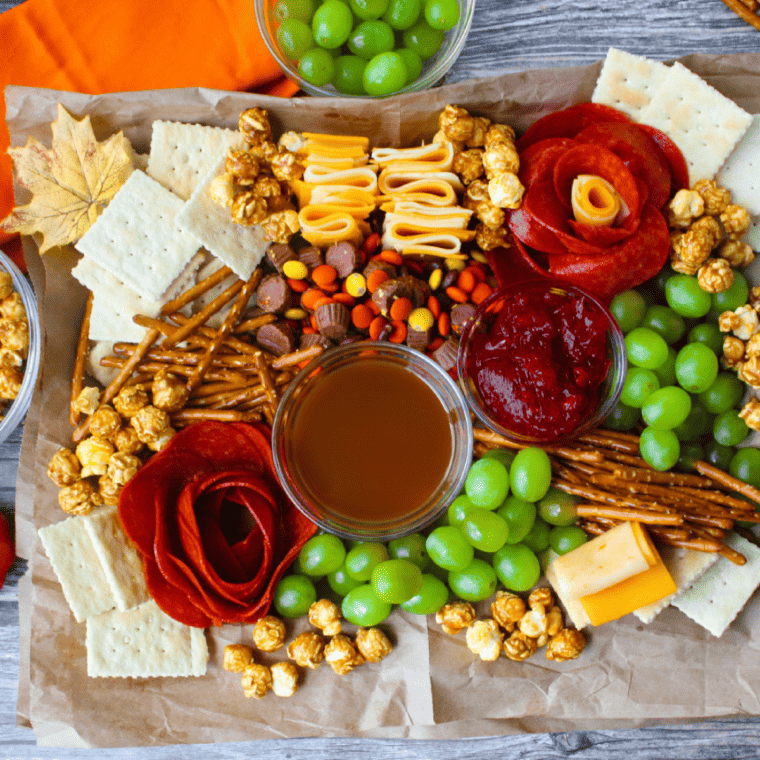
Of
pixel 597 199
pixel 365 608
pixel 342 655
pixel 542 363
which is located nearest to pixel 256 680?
pixel 342 655

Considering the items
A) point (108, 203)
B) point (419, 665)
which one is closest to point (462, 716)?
point (419, 665)

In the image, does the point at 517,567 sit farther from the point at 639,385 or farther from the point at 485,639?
the point at 639,385

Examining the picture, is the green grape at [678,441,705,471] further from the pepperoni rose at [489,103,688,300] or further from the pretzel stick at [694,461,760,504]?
the pepperoni rose at [489,103,688,300]

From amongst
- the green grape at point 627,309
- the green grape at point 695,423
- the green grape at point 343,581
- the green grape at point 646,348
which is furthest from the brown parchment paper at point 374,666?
the green grape at point 646,348

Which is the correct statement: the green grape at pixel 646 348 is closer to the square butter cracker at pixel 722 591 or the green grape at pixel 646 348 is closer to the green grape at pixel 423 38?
the square butter cracker at pixel 722 591

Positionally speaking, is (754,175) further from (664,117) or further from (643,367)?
(643,367)

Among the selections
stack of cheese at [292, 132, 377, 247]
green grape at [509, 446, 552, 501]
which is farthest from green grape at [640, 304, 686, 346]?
stack of cheese at [292, 132, 377, 247]
